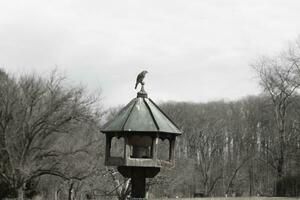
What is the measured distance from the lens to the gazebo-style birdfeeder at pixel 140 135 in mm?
7051

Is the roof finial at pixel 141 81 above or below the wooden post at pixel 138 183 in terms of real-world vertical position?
above

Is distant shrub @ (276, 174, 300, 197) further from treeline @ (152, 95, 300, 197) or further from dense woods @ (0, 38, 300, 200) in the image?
treeline @ (152, 95, 300, 197)

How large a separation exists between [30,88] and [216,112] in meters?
30.6

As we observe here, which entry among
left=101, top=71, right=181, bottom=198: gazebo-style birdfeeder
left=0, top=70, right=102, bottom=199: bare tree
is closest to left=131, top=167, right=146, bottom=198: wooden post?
left=101, top=71, right=181, bottom=198: gazebo-style birdfeeder

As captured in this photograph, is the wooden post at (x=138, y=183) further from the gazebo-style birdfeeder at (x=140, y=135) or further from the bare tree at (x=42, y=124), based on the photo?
the bare tree at (x=42, y=124)

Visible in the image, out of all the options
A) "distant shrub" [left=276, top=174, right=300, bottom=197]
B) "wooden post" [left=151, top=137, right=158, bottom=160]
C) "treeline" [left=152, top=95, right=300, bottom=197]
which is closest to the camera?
"wooden post" [left=151, top=137, right=158, bottom=160]

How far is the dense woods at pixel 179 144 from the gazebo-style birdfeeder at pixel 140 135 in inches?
812

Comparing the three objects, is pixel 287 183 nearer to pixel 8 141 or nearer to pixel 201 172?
pixel 201 172

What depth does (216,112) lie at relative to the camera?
63.6 metres

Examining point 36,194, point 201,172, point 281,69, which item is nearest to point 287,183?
point 281,69

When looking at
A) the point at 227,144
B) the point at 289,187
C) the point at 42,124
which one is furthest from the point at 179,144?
the point at 42,124

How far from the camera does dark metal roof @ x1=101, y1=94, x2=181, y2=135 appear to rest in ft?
23.1

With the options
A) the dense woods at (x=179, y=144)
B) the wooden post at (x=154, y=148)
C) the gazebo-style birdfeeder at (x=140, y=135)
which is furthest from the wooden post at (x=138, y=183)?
the dense woods at (x=179, y=144)

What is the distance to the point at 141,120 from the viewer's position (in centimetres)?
709
